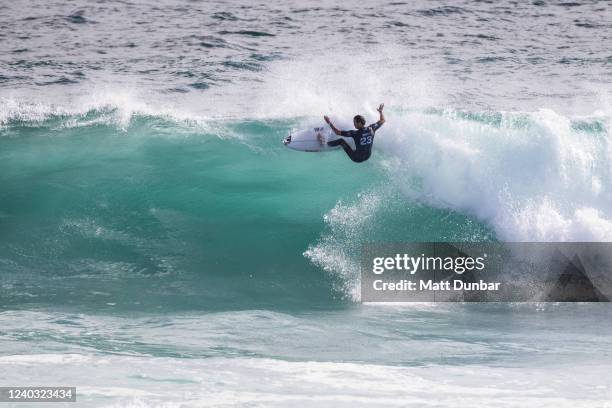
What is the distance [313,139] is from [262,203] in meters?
1.70

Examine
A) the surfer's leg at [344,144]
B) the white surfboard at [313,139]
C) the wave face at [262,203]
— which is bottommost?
the wave face at [262,203]

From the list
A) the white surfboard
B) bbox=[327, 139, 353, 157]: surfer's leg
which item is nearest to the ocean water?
the white surfboard

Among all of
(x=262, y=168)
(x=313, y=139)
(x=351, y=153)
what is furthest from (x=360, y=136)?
(x=262, y=168)

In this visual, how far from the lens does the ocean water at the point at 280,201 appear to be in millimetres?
8320

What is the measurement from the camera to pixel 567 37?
67.8ft

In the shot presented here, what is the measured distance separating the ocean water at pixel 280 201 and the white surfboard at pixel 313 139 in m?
1.28

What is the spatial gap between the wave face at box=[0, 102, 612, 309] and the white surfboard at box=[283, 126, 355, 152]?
1.28 meters

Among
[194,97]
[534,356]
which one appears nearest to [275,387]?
[534,356]

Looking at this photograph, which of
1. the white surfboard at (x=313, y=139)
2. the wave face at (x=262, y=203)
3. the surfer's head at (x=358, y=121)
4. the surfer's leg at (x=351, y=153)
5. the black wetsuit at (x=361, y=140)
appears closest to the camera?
the surfer's head at (x=358, y=121)

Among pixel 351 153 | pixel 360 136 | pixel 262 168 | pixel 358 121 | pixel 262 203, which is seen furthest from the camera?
pixel 262 168

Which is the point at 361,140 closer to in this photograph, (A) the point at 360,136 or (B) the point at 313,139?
(A) the point at 360,136

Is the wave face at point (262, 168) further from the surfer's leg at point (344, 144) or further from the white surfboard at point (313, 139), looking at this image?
the surfer's leg at point (344, 144)

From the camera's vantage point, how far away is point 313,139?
39.4ft

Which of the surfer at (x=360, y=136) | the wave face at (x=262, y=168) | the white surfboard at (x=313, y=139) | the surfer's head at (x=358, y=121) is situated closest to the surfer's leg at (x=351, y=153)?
the surfer at (x=360, y=136)
